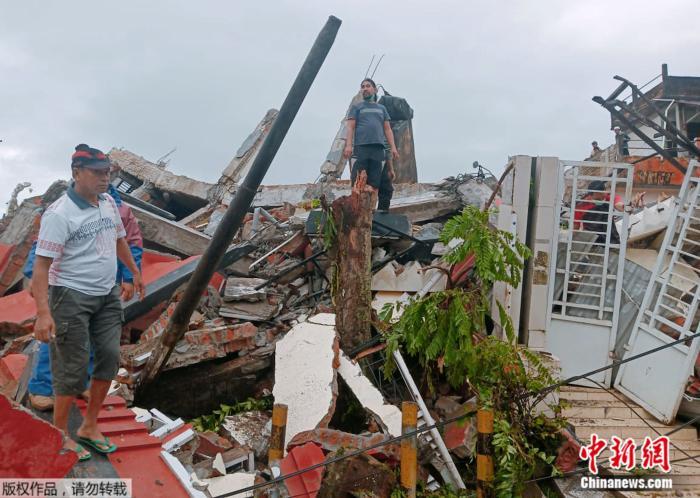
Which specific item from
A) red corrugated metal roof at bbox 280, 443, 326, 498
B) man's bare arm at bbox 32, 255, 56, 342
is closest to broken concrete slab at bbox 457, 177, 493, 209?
→ red corrugated metal roof at bbox 280, 443, 326, 498

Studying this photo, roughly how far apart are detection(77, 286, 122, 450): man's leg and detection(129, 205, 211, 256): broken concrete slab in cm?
426

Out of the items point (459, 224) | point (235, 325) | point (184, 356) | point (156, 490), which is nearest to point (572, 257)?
point (459, 224)

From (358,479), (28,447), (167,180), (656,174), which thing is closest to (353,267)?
(358,479)

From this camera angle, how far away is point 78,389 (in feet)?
10.2

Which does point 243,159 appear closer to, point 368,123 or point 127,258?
point 368,123

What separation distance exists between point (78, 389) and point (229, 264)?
372 centimetres

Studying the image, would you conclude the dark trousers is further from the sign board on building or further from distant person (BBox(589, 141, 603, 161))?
distant person (BBox(589, 141, 603, 161))

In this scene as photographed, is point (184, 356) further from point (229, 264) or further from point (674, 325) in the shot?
point (674, 325)

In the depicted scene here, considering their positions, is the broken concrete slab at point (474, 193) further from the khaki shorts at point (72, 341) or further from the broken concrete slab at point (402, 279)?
the khaki shorts at point (72, 341)

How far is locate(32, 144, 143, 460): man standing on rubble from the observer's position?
3062 millimetres

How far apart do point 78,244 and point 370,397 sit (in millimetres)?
2720

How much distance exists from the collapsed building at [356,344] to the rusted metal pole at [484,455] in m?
0.34

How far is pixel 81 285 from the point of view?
3.16m

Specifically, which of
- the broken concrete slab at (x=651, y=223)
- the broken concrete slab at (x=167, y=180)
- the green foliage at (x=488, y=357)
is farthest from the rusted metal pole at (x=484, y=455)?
the broken concrete slab at (x=167, y=180)
